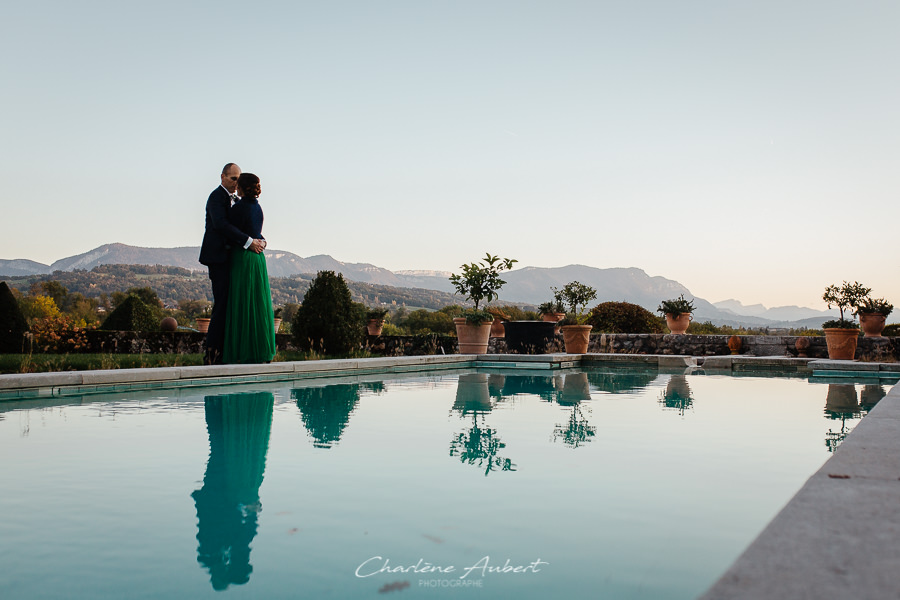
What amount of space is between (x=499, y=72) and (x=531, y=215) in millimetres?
8474

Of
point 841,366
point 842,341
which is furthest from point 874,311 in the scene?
point 841,366

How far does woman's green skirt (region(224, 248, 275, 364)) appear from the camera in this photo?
24.6 feet

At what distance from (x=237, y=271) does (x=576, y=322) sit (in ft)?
24.8

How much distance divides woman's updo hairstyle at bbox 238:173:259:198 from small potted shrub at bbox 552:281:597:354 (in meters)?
7.25

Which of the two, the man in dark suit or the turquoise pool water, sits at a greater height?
the man in dark suit

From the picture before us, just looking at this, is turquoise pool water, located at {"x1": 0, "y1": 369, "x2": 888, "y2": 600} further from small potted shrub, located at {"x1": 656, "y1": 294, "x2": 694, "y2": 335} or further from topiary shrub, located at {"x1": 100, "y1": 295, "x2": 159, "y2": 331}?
small potted shrub, located at {"x1": 656, "y1": 294, "x2": 694, "y2": 335}

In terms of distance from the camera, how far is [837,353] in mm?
11484

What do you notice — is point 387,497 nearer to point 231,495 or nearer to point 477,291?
point 231,495

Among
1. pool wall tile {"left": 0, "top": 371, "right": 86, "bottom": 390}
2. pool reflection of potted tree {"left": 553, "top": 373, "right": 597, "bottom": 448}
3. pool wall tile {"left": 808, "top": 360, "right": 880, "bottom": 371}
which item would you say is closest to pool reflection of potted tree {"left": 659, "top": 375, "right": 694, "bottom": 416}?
pool reflection of potted tree {"left": 553, "top": 373, "right": 597, "bottom": 448}

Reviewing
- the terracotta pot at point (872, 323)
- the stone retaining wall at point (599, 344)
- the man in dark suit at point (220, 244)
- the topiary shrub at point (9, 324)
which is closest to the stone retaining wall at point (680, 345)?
the stone retaining wall at point (599, 344)

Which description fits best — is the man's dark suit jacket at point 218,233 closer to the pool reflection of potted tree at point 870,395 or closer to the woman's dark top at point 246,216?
the woman's dark top at point 246,216

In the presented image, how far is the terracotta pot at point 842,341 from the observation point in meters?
11.3

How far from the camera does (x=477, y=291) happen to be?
12.0 meters

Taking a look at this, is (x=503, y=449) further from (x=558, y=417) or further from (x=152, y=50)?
(x=152, y=50)
